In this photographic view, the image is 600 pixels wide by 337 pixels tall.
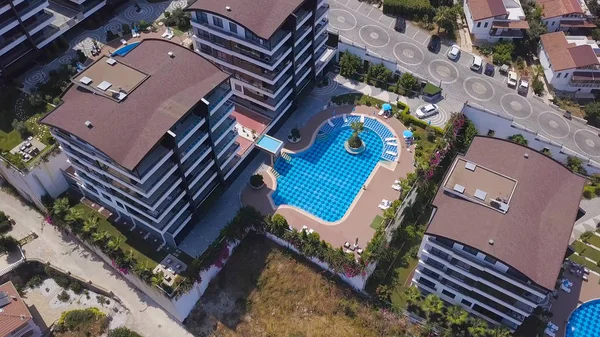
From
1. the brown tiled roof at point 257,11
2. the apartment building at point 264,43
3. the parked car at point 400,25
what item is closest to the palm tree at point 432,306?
the apartment building at point 264,43

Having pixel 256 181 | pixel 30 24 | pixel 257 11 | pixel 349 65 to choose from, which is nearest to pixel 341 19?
pixel 349 65

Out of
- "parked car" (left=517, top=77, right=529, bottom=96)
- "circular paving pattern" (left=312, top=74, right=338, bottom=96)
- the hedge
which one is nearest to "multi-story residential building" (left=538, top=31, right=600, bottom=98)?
"parked car" (left=517, top=77, right=529, bottom=96)

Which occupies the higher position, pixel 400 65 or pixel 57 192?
pixel 400 65

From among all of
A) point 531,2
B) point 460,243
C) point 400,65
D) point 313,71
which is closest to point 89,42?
point 313,71

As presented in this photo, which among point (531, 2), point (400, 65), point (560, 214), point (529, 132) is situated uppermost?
point (531, 2)

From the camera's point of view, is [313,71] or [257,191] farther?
[313,71]

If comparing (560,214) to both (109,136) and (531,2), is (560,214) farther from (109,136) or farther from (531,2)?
(531,2)
